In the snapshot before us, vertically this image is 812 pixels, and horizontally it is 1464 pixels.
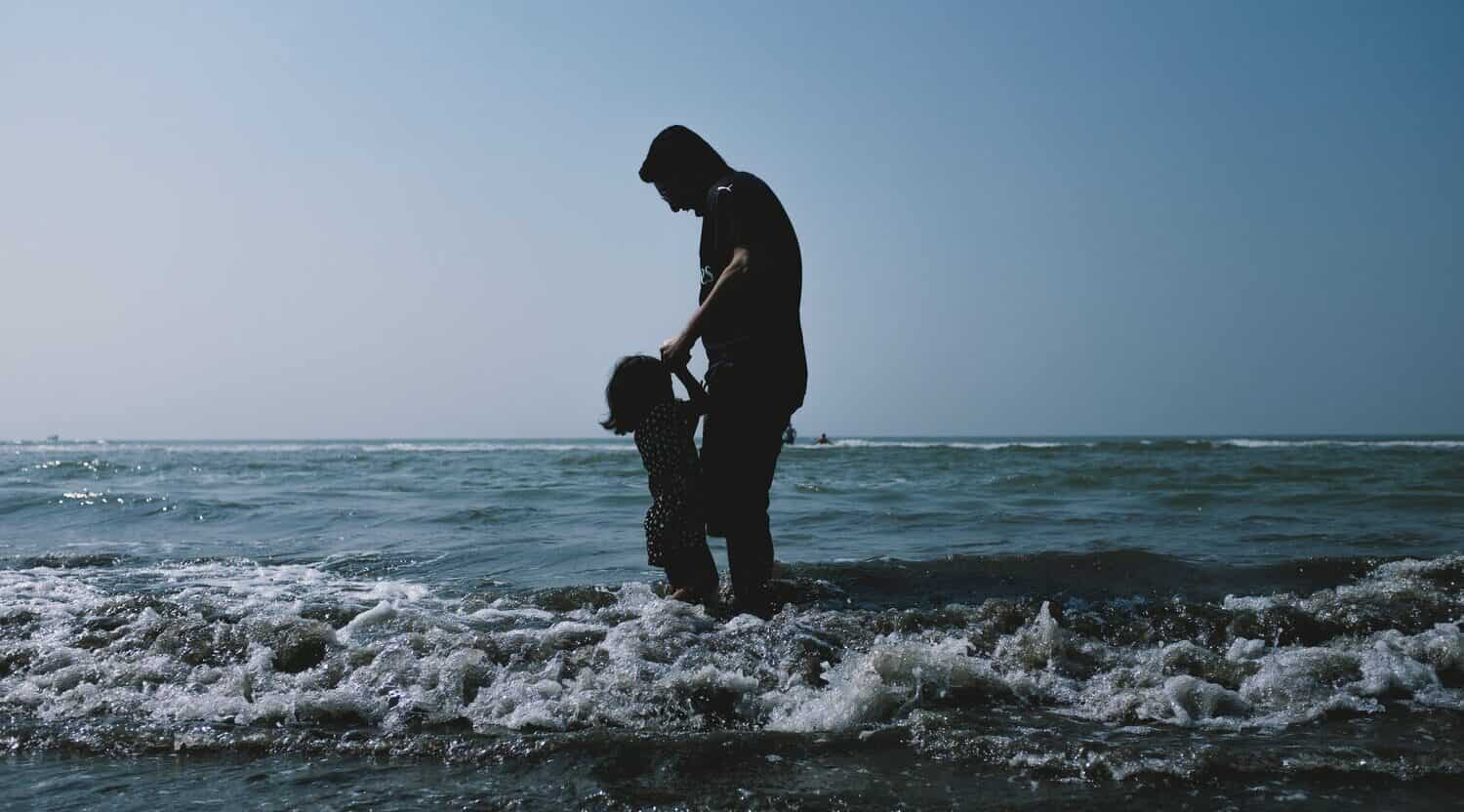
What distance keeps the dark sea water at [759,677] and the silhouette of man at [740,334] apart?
1.38 feet

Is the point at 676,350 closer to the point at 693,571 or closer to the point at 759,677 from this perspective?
the point at 693,571

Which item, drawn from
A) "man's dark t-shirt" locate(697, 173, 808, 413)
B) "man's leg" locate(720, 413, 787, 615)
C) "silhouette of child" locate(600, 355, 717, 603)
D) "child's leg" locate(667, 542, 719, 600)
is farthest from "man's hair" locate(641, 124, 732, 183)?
"child's leg" locate(667, 542, 719, 600)

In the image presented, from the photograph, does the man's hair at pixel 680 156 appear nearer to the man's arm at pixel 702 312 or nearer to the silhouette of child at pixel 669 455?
the man's arm at pixel 702 312

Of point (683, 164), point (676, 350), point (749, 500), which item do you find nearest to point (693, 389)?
point (676, 350)

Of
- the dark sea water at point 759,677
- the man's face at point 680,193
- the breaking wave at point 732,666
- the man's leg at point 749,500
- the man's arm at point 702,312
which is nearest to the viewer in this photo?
the dark sea water at point 759,677

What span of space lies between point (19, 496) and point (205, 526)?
12.9ft

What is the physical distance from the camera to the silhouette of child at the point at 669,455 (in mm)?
3893

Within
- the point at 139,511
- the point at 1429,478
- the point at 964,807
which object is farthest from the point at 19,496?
the point at 1429,478

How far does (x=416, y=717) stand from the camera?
2.67 metres

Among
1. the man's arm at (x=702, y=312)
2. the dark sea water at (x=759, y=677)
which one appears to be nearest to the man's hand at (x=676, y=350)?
the man's arm at (x=702, y=312)

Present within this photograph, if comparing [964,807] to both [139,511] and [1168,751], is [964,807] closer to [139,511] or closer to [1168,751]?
[1168,751]

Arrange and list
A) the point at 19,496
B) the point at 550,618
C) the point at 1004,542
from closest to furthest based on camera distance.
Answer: the point at 550,618
the point at 1004,542
the point at 19,496

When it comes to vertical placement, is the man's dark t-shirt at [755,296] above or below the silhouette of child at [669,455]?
above

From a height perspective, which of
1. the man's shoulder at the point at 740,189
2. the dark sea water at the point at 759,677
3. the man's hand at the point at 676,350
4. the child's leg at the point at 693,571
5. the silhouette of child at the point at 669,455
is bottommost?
the dark sea water at the point at 759,677
